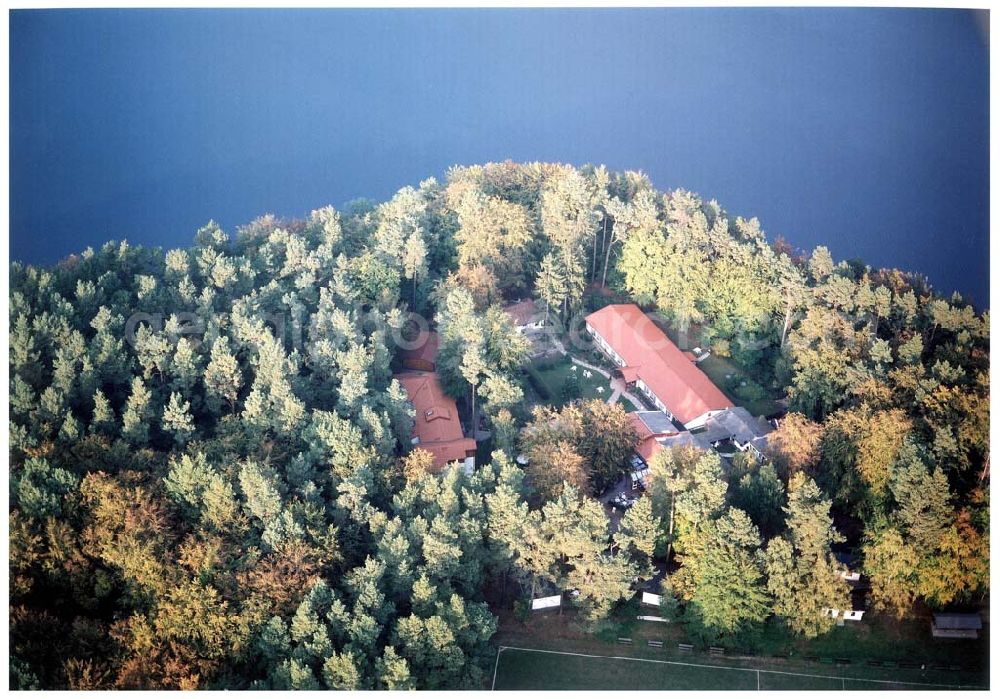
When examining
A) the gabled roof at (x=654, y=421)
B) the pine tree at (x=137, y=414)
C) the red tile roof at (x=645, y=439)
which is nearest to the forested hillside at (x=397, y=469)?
the pine tree at (x=137, y=414)

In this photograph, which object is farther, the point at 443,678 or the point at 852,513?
the point at 852,513

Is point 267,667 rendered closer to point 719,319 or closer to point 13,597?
point 13,597

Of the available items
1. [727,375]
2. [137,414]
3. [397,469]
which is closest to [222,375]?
[137,414]

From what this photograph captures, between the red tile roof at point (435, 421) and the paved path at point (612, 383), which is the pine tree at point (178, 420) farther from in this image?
the paved path at point (612, 383)

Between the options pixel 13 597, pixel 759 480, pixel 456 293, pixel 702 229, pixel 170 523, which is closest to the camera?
pixel 13 597

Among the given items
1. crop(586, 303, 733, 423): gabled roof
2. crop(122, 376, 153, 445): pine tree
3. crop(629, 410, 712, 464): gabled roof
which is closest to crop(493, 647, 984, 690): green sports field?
crop(629, 410, 712, 464): gabled roof

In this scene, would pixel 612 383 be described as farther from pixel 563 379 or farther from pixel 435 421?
pixel 435 421

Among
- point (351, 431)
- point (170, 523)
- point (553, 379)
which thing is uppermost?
point (553, 379)

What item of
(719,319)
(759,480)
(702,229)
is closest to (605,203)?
(702,229)
